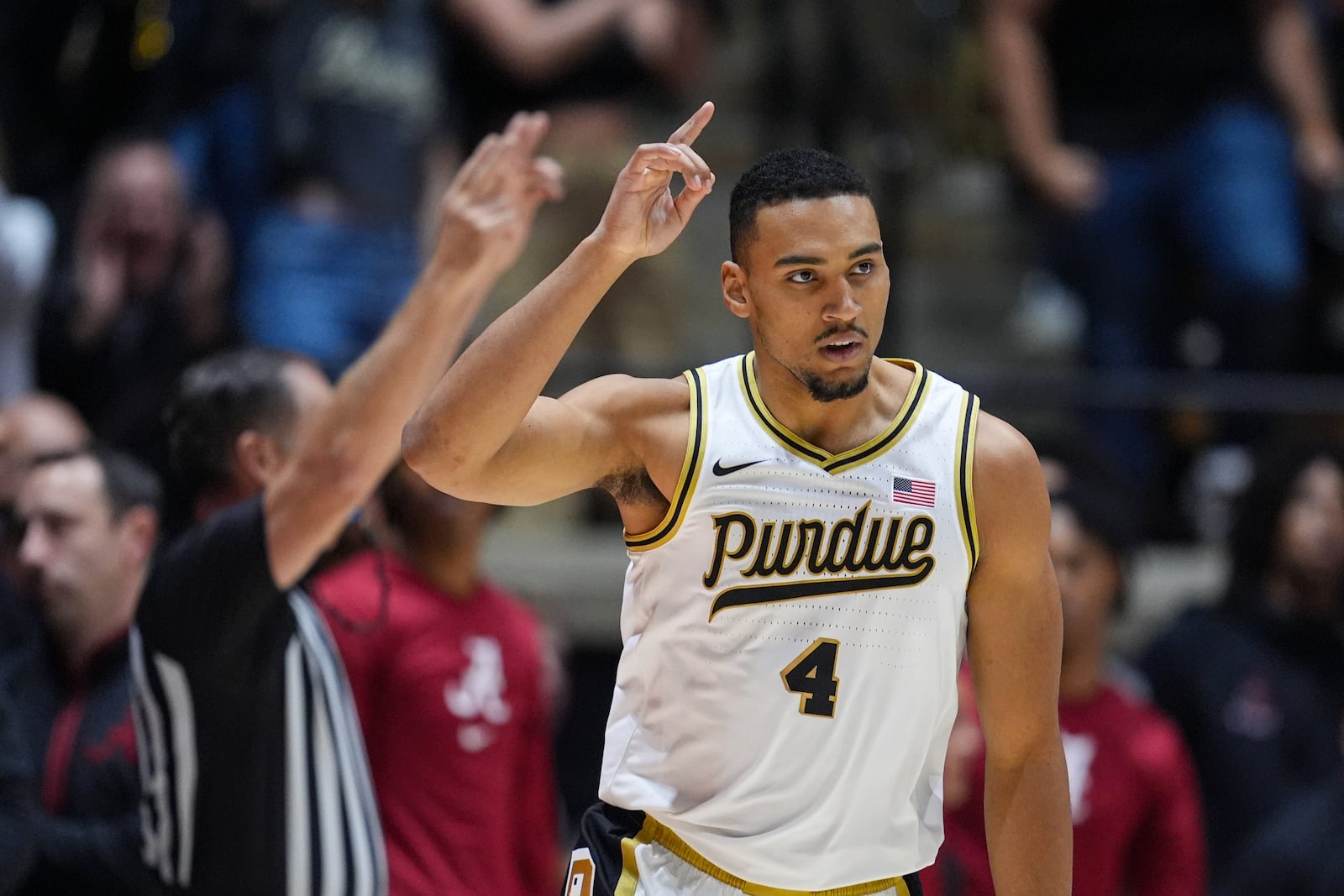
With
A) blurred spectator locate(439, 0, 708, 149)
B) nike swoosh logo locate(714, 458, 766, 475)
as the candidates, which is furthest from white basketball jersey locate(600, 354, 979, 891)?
blurred spectator locate(439, 0, 708, 149)

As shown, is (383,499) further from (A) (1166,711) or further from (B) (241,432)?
(A) (1166,711)

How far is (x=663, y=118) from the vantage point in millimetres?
8492

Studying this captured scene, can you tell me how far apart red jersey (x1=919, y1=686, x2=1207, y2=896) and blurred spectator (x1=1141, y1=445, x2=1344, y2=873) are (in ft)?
2.32

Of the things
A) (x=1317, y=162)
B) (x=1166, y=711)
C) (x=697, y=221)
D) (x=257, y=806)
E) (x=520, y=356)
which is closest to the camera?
(x=520, y=356)

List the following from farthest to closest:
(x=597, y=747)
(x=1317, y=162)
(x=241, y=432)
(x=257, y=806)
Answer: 1. (x=1317, y=162)
2. (x=597, y=747)
3. (x=241, y=432)
4. (x=257, y=806)

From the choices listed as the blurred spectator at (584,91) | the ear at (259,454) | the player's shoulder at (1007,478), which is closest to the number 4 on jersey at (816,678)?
the player's shoulder at (1007,478)

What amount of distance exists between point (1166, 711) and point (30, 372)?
178 inches

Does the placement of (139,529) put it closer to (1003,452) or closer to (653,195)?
(653,195)

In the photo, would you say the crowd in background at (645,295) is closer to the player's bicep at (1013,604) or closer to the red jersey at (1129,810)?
the red jersey at (1129,810)

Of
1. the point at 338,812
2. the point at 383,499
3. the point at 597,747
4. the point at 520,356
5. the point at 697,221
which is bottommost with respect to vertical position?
the point at 597,747

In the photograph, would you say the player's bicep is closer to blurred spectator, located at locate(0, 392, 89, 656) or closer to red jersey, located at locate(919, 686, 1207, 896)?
red jersey, located at locate(919, 686, 1207, 896)

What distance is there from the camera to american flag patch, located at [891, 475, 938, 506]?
338 cm

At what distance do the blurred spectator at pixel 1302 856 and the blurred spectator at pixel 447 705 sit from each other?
2.16 metres

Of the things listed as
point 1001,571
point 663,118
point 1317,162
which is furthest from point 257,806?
point 1317,162
